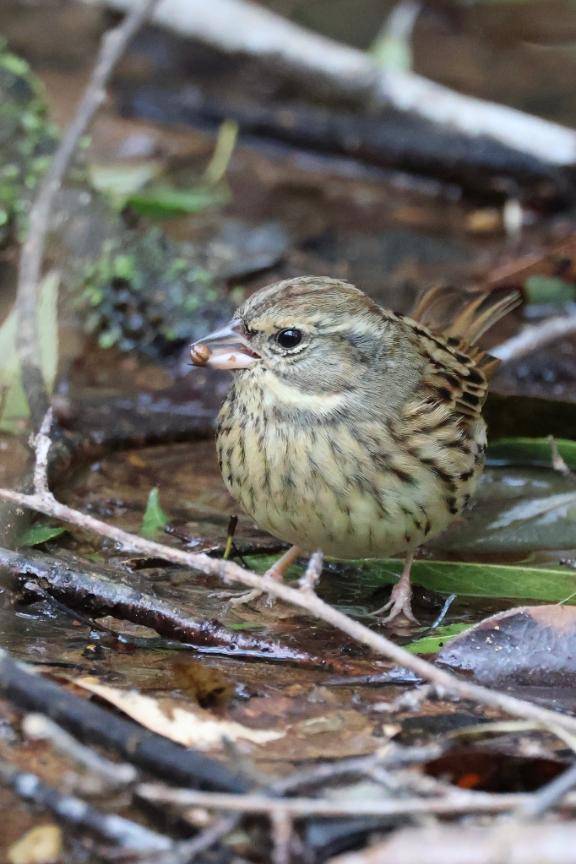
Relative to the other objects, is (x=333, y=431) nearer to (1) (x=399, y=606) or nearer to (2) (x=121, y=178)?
(1) (x=399, y=606)

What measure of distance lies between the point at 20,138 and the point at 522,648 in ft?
12.0

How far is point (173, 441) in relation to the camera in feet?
17.1

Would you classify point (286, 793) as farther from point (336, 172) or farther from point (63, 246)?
point (336, 172)

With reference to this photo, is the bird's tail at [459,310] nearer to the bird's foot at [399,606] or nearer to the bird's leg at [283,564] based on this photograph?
the bird's leg at [283,564]

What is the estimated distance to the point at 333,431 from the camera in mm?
3963

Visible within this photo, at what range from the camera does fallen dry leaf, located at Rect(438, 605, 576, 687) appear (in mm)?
3496

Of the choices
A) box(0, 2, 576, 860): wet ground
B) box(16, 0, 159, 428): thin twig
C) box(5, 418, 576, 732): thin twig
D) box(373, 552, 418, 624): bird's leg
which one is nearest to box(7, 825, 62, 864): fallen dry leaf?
box(0, 2, 576, 860): wet ground

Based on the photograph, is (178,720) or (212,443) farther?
(212,443)

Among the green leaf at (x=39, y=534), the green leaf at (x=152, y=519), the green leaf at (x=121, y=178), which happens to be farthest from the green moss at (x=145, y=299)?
the green leaf at (x=39, y=534)

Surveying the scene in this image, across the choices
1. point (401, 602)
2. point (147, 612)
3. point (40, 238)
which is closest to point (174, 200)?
point (40, 238)

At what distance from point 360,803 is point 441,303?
9.91 ft

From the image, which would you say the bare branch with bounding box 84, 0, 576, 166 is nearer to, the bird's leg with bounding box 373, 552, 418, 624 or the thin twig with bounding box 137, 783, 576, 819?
the bird's leg with bounding box 373, 552, 418, 624

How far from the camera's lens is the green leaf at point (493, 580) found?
4.12m

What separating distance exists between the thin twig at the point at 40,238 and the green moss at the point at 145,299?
0.68m
